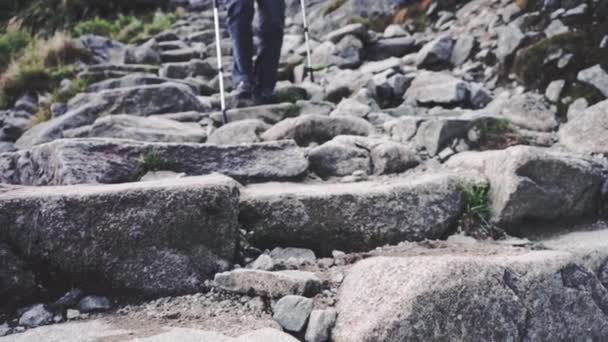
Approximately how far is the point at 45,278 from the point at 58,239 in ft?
0.65

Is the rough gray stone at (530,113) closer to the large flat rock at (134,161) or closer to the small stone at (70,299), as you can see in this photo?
the large flat rock at (134,161)

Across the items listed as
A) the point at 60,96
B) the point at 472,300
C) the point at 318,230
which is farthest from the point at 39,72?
the point at 472,300

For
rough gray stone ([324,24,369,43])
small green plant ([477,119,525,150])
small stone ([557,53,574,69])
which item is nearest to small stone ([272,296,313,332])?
small green plant ([477,119,525,150])

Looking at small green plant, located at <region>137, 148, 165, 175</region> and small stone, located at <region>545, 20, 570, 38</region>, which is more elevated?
small stone, located at <region>545, 20, 570, 38</region>

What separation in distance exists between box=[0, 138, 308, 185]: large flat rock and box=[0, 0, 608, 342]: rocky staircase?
1cm

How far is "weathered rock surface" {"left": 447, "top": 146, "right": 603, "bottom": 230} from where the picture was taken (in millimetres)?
3186

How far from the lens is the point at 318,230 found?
293cm

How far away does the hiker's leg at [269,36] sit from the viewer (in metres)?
6.02

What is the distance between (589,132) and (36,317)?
4.25 meters

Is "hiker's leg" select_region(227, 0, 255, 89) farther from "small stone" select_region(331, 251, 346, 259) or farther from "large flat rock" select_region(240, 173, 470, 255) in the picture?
"small stone" select_region(331, 251, 346, 259)

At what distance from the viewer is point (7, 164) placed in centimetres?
362

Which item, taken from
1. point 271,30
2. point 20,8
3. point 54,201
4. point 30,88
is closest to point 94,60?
point 30,88

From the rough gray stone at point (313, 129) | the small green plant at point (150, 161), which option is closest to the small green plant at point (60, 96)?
the rough gray stone at point (313, 129)

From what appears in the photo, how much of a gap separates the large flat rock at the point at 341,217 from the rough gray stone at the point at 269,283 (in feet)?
1.60
